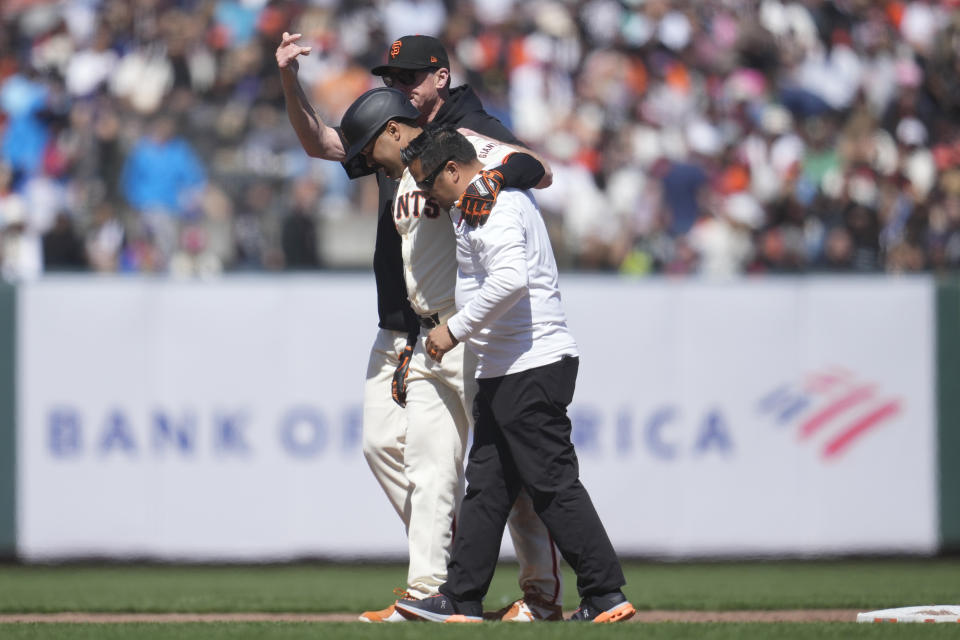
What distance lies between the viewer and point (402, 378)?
569 cm

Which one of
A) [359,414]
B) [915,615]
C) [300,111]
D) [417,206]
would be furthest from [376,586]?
[915,615]

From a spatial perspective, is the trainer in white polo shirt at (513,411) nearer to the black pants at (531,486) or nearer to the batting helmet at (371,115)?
the black pants at (531,486)

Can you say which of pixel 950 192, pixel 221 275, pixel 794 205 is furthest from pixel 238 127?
pixel 950 192

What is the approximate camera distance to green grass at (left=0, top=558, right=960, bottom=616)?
22.0ft

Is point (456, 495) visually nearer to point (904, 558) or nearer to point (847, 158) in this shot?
point (904, 558)

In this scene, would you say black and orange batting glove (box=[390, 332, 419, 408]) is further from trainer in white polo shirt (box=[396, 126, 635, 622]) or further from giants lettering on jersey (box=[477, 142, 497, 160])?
giants lettering on jersey (box=[477, 142, 497, 160])

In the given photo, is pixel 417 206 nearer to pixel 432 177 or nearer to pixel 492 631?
pixel 432 177

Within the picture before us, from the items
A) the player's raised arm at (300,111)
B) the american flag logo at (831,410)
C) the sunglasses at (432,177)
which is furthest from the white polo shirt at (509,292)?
the american flag logo at (831,410)

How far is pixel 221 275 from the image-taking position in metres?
9.23

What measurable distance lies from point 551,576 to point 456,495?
20.6 inches

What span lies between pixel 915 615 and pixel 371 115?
9.94 feet

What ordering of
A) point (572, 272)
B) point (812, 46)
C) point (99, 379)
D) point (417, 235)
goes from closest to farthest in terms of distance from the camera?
1. point (417, 235)
2. point (99, 379)
3. point (572, 272)
4. point (812, 46)

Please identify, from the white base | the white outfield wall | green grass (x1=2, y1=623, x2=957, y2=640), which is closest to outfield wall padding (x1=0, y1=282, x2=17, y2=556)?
the white outfield wall

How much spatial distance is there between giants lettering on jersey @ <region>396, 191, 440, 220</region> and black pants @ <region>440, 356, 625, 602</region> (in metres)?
0.73
